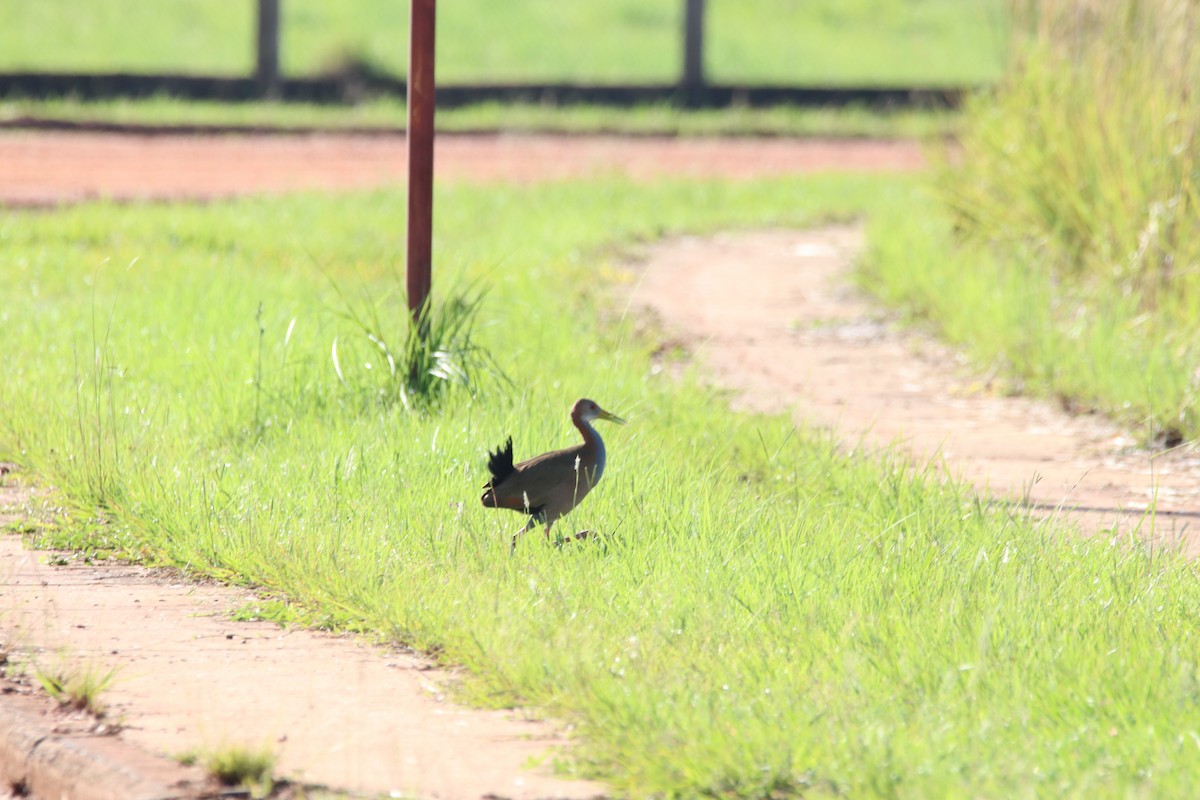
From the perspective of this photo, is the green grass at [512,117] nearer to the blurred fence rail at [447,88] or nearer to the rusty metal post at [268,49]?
the blurred fence rail at [447,88]

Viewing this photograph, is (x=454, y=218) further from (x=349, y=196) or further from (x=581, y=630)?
(x=581, y=630)

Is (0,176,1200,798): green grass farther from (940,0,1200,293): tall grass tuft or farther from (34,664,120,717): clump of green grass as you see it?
(940,0,1200,293): tall grass tuft

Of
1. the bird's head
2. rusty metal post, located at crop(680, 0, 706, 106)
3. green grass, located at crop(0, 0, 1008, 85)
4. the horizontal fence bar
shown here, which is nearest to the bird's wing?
the bird's head

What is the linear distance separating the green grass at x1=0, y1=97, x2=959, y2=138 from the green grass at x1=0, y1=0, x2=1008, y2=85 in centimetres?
184

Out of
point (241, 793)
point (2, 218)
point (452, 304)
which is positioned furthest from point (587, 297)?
point (241, 793)

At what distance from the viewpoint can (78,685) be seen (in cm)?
427

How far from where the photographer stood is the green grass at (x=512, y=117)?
17844 mm

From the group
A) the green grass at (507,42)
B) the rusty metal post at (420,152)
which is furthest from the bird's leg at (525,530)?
the green grass at (507,42)

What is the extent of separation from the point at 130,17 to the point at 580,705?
849 inches

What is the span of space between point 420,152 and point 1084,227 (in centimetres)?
404

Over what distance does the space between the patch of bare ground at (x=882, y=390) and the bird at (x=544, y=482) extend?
145cm

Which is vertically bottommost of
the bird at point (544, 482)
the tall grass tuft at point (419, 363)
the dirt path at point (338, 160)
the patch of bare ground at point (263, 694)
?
the patch of bare ground at point (263, 694)

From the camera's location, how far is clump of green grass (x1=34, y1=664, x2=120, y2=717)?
4.26 metres

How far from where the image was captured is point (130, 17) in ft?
78.6
